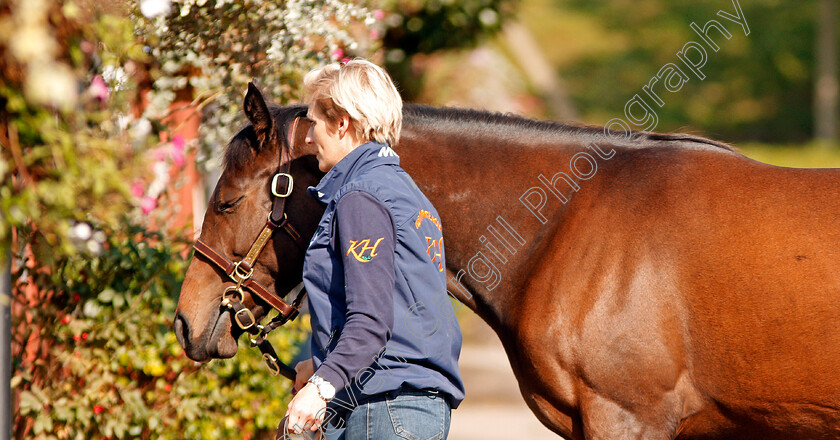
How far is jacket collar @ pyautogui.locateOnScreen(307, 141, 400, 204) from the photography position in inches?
83.5

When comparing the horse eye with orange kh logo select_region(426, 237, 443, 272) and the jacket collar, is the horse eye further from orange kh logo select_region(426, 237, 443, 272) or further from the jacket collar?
orange kh logo select_region(426, 237, 443, 272)

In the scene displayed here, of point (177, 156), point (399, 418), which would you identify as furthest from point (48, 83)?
point (177, 156)

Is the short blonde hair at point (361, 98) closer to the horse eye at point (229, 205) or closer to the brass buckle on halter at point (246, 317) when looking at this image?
the horse eye at point (229, 205)

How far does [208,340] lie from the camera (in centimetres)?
255

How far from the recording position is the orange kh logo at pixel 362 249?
1.94 metres

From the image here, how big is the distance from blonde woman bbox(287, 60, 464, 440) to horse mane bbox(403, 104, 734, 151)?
618 millimetres

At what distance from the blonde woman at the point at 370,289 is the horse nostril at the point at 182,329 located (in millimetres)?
621

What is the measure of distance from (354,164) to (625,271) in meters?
0.98

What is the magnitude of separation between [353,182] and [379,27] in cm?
319

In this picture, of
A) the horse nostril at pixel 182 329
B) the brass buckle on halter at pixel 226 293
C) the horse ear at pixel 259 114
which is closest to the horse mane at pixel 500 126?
the horse ear at pixel 259 114

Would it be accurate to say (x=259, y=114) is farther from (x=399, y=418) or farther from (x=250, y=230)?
(x=399, y=418)

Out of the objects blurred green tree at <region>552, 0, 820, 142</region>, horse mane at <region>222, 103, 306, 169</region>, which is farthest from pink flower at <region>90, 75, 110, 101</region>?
blurred green tree at <region>552, 0, 820, 142</region>

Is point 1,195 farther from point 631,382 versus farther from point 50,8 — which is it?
point 631,382

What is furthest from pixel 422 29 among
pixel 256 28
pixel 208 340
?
pixel 208 340
